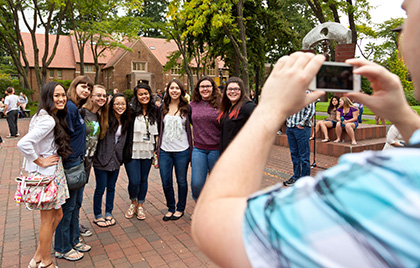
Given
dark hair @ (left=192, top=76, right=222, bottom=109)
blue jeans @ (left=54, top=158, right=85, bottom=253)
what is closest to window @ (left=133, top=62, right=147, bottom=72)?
dark hair @ (left=192, top=76, right=222, bottom=109)

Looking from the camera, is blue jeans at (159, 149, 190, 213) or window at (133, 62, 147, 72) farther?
window at (133, 62, 147, 72)

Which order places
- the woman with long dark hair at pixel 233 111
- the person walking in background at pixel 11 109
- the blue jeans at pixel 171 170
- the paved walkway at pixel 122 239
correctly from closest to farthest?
the paved walkway at pixel 122 239, the woman with long dark hair at pixel 233 111, the blue jeans at pixel 171 170, the person walking in background at pixel 11 109

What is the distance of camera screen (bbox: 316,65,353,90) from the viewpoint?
93cm

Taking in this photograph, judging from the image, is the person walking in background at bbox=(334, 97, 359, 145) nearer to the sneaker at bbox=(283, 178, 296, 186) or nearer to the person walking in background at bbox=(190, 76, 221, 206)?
the sneaker at bbox=(283, 178, 296, 186)

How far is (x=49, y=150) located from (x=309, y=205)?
3.52 m

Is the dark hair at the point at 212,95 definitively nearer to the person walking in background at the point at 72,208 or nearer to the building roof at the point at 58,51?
the person walking in background at the point at 72,208

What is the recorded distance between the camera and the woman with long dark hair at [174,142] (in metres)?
5.25

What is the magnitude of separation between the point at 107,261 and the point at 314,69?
3.89 meters

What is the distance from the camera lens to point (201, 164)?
5.08 metres

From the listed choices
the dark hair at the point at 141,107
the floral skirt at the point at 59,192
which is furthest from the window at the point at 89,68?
the floral skirt at the point at 59,192

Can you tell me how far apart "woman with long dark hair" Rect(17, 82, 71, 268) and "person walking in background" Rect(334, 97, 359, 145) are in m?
8.11

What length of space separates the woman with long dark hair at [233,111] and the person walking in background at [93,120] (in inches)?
67.5

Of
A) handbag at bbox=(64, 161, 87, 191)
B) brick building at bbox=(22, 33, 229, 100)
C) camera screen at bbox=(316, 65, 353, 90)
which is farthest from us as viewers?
brick building at bbox=(22, 33, 229, 100)

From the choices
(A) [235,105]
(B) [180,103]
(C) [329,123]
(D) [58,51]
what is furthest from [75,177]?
(D) [58,51]
